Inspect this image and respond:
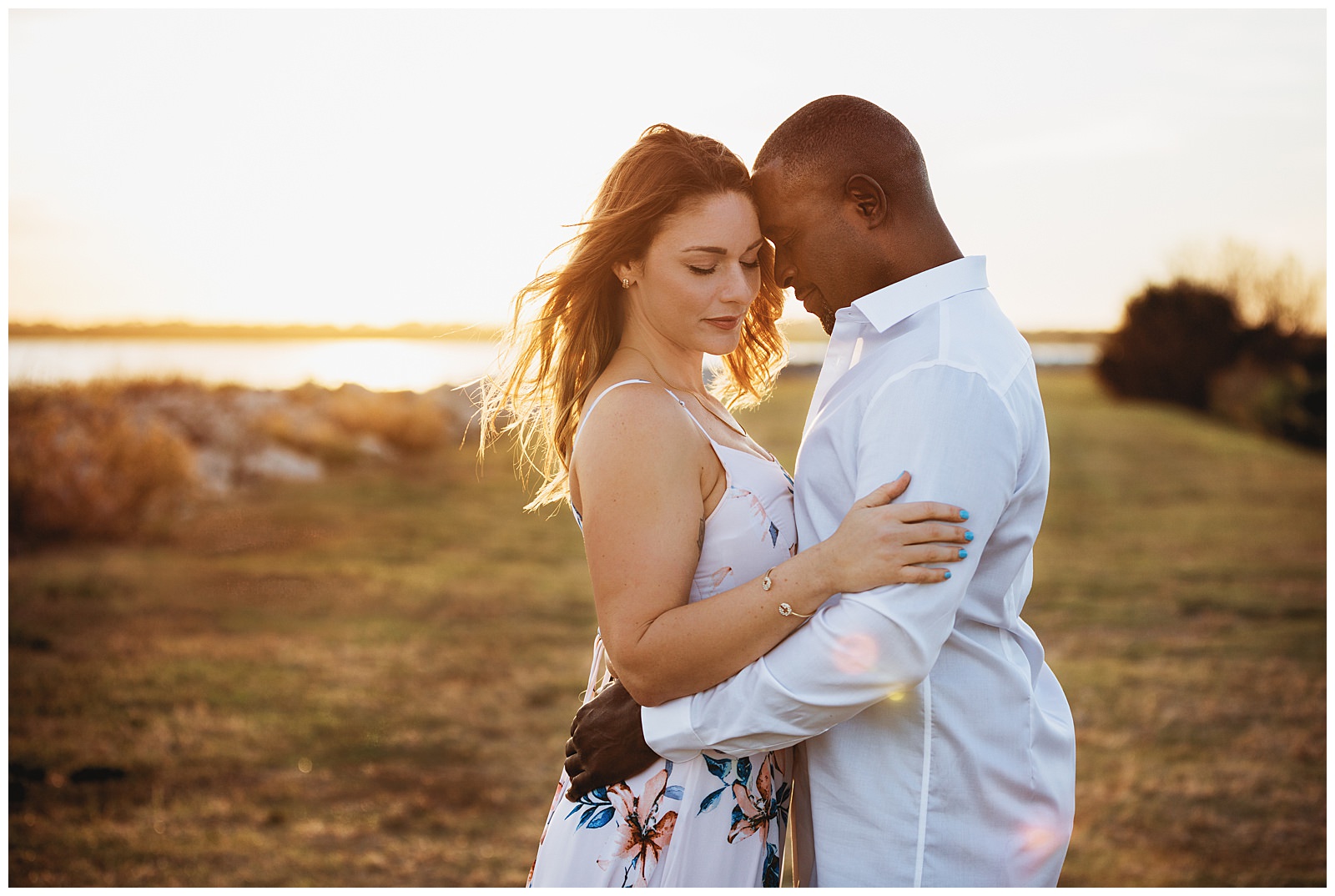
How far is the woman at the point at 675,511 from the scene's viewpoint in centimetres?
204

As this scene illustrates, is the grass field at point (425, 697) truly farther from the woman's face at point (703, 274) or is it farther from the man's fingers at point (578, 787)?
the woman's face at point (703, 274)

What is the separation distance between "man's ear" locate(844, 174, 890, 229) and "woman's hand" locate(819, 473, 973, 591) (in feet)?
2.07

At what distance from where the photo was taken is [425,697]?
A: 7.30 m

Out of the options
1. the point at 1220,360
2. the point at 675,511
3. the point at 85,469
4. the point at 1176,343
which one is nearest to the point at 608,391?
the point at 675,511

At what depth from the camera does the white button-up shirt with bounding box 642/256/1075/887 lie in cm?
191

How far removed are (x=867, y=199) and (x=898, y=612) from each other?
0.89m

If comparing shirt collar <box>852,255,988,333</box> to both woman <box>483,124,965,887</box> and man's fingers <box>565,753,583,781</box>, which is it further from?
man's fingers <box>565,753,583,781</box>

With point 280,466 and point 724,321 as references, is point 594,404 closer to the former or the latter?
point 724,321

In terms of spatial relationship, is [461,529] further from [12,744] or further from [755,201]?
[755,201]

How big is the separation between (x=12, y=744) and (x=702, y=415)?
5706 mm

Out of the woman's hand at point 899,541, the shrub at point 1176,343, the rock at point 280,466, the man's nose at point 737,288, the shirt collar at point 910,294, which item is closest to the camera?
the woman's hand at point 899,541

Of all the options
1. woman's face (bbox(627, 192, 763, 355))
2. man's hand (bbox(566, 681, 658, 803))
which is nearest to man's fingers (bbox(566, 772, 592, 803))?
man's hand (bbox(566, 681, 658, 803))

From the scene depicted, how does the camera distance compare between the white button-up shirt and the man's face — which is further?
the man's face

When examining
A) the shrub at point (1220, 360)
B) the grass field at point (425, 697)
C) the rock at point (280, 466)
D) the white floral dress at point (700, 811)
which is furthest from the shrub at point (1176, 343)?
the white floral dress at point (700, 811)
